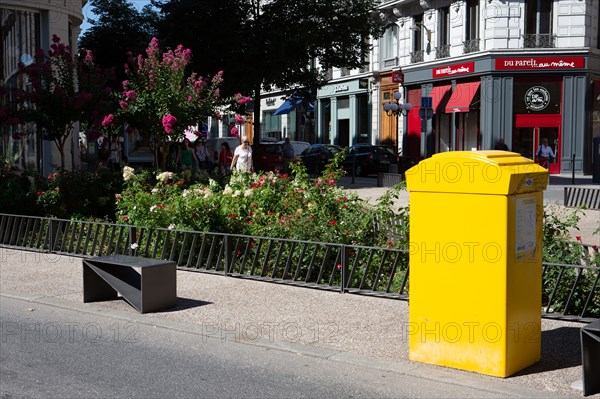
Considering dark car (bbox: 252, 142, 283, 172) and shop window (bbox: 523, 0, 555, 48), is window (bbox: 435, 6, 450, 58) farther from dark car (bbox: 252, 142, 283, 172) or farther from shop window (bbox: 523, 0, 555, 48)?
dark car (bbox: 252, 142, 283, 172)

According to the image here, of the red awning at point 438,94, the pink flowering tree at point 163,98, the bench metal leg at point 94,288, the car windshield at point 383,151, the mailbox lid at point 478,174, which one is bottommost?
the bench metal leg at point 94,288

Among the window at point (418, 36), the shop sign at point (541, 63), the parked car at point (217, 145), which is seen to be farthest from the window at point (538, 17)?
the parked car at point (217, 145)

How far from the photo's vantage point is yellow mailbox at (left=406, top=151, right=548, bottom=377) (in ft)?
18.6

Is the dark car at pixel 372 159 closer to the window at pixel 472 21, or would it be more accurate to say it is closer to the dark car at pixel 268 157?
the dark car at pixel 268 157

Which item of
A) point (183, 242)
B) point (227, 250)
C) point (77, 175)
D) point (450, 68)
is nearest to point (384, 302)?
point (227, 250)

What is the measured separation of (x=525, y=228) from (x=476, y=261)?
18.0 inches

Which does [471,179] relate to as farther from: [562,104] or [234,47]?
[562,104]

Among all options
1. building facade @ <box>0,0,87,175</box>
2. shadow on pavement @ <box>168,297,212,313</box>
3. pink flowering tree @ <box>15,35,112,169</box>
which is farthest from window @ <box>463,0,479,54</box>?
shadow on pavement @ <box>168,297,212,313</box>

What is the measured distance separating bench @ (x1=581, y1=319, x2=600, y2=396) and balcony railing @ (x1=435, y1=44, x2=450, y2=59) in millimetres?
33949

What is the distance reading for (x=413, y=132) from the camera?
138ft

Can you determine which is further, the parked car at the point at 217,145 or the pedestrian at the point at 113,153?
the parked car at the point at 217,145

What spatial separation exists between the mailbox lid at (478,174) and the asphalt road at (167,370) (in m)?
1.35

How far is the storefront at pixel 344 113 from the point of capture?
154ft

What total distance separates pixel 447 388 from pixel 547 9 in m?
32.0
